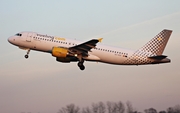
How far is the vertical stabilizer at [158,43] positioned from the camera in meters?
53.9

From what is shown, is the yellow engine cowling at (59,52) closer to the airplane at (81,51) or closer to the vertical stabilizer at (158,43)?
the airplane at (81,51)

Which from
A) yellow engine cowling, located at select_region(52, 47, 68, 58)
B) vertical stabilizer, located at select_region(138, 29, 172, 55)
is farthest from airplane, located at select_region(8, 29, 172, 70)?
vertical stabilizer, located at select_region(138, 29, 172, 55)

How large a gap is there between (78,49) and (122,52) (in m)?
5.67

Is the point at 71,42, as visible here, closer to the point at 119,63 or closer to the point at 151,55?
the point at 119,63

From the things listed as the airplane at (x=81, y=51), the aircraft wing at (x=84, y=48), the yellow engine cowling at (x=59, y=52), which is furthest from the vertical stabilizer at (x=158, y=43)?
the yellow engine cowling at (x=59, y=52)

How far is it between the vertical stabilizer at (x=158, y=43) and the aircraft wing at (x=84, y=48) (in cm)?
730

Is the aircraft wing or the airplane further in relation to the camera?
the airplane

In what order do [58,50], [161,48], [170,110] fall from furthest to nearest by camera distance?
[161,48] → [58,50] → [170,110]

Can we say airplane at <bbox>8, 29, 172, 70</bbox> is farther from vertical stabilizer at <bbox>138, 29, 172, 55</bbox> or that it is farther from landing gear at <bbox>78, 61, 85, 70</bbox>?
vertical stabilizer at <bbox>138, 29, 172, 55</bbox>

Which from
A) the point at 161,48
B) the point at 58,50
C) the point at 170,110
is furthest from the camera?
the point at 161,48

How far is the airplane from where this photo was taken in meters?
50.6

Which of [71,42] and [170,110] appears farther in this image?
[71,42]

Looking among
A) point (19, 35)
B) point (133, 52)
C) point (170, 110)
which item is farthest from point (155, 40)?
point (19, 35)

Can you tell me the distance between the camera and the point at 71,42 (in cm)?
5147
